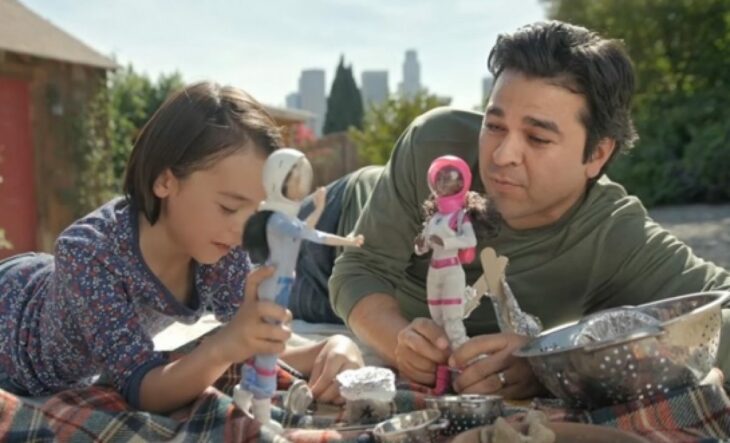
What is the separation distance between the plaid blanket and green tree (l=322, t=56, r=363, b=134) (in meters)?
23.4

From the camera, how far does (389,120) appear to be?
1154 cm

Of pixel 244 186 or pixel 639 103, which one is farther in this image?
pixel 639 103

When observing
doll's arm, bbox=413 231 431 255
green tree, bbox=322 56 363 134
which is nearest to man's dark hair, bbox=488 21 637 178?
doll's arm, bbox=413 231 431 255

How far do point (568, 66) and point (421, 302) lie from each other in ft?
2.43

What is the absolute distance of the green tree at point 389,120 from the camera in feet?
37.0

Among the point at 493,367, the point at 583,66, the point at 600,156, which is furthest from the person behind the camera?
the point at 600,156

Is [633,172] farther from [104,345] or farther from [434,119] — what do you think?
[104,345]

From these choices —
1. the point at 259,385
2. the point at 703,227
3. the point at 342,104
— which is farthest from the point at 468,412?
the point at 342,104

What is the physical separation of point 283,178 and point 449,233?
1.17 ft


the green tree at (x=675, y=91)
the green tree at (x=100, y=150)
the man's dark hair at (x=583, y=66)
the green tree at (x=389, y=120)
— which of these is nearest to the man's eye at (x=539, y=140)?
the man's dark hair at (x=583, y=66)

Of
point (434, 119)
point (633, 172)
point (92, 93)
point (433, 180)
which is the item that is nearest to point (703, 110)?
point (633, 172)

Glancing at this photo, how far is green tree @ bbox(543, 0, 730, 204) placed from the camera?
1016cm

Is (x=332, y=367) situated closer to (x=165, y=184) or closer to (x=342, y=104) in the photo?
(x=165, y=184)

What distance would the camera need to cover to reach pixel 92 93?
9.30 metres
